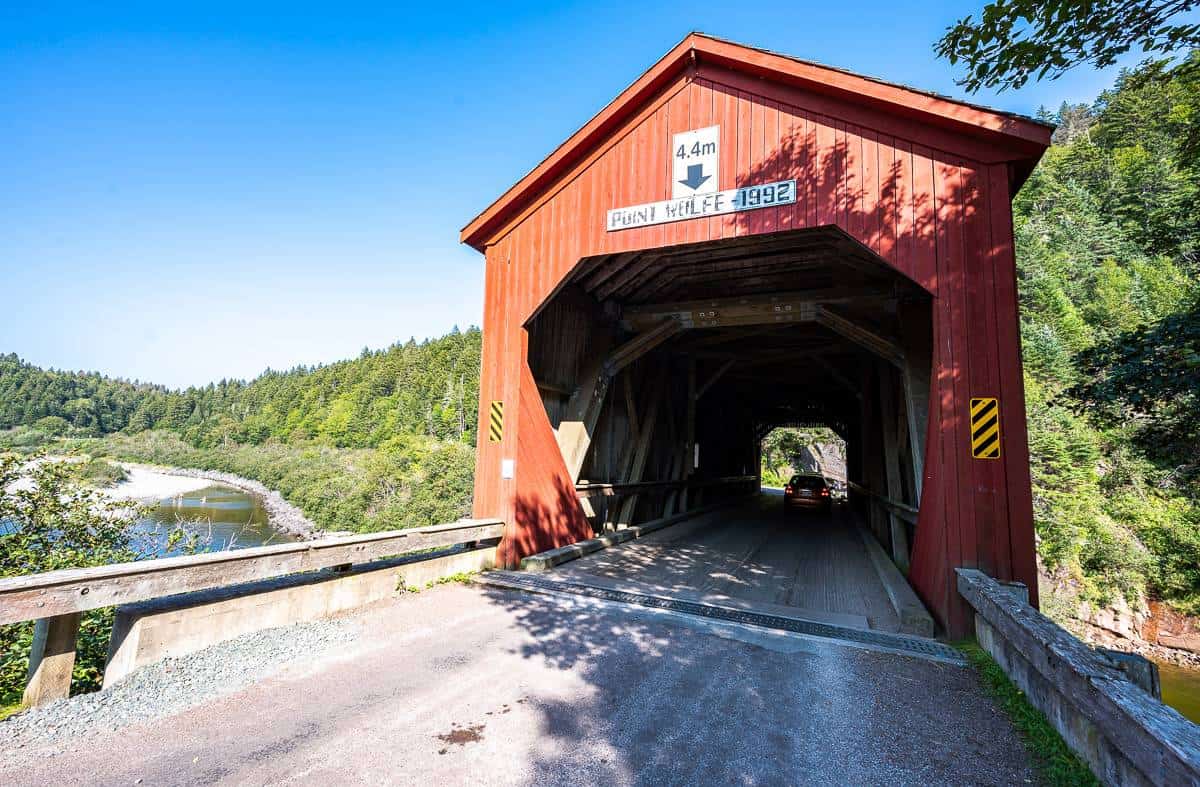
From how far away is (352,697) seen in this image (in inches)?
130

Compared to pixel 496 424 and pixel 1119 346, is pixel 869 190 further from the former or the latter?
pixel 496 424

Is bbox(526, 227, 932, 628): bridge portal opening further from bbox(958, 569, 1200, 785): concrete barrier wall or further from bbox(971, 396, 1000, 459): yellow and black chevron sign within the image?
bbox(958, 569, 1200, 785): concrete barrier wall

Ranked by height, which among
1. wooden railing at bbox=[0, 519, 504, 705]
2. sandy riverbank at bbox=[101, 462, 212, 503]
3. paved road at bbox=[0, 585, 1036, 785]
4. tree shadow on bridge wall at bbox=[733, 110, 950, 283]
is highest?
tree shadow on bridge wall at bbox=[733, 110, 950, 283]

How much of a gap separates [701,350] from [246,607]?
32.2ft

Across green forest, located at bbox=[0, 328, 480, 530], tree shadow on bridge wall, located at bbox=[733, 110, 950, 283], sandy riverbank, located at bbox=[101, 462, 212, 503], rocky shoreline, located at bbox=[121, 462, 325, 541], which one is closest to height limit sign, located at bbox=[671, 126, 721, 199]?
tree shadow on bridge wall, located at bbox=[733, 110, 950, 283]

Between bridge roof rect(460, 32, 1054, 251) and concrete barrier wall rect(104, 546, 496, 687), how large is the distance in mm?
4562

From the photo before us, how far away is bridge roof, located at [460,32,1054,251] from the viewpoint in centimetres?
504

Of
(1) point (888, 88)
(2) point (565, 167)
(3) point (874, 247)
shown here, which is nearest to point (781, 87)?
(1) point (888, 88)

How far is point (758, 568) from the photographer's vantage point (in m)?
7.71

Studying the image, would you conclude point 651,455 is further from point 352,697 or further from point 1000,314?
point 352,697

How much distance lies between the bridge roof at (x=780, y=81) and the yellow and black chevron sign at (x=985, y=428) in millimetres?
2298

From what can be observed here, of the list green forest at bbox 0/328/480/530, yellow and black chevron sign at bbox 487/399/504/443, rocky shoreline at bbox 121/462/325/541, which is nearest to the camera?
yellow and black chevron sign at bbox 487/399/504/443

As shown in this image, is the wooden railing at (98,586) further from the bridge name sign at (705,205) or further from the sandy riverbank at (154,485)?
the sandy riverbank at (154,485)

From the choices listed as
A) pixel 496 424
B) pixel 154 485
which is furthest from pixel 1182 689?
pixel 154 485
